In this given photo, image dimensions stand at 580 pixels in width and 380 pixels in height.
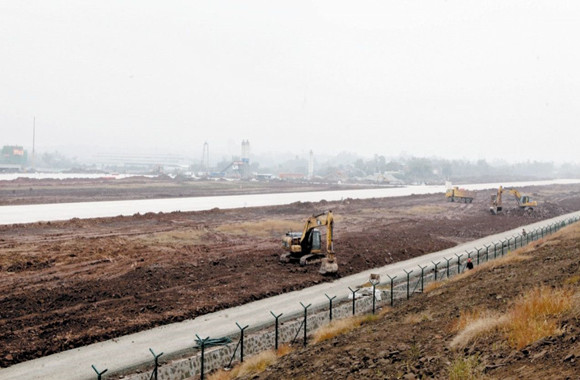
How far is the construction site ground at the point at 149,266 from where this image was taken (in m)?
23.4

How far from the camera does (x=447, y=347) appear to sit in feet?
46.2

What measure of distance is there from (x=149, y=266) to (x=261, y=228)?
2404 cm

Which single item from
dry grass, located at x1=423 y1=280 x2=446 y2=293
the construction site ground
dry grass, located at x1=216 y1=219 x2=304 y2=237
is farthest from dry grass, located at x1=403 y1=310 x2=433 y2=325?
dry grass, located at x1=216 y1=219 x2=304 y2=237

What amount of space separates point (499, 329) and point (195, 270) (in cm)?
2400

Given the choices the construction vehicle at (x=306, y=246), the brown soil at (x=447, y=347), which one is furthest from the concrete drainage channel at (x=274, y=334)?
the construction vehicle at (x=306, y=246)

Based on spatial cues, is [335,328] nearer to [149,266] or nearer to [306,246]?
[306,246]

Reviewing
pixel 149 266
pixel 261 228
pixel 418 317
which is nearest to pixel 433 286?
pixel 418 317

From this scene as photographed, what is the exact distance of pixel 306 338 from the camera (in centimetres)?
2067

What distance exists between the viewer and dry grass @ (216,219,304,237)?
54.3 meters

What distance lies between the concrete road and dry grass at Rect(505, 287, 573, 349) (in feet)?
39.3

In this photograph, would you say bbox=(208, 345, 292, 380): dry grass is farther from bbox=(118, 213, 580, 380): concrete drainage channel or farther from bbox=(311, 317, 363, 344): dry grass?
bbox=(311, 317, 363, 344): dry grass

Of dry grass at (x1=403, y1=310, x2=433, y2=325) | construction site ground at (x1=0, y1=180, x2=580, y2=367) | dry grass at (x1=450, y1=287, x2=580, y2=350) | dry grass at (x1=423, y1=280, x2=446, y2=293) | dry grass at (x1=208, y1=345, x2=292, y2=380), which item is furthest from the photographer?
dry grass at (x1=423, y1=280, x2=446, y2=293)

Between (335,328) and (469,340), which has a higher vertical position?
(469,340)

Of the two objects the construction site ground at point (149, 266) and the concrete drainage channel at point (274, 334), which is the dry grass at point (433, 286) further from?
the construction site ground at point (149, 266)
